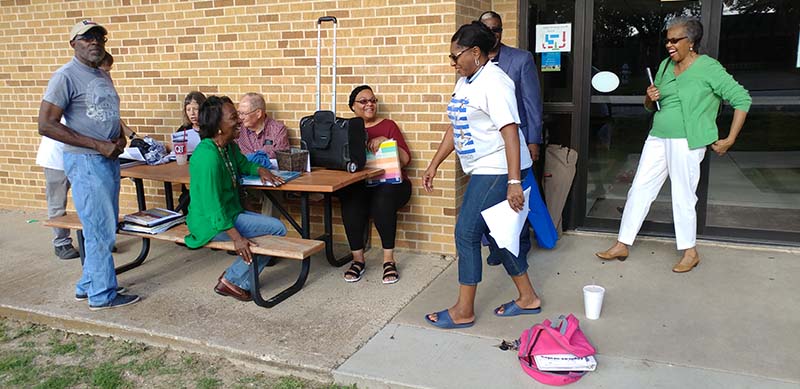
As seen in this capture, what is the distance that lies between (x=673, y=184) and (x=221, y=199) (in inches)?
122

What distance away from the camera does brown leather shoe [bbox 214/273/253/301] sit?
14.6ft

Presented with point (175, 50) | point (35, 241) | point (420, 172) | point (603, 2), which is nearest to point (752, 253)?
point (603, 2)

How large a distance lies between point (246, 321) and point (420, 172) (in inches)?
73.7

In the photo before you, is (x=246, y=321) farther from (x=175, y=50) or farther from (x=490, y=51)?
(x=175, y=50)

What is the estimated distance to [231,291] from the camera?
4.49m

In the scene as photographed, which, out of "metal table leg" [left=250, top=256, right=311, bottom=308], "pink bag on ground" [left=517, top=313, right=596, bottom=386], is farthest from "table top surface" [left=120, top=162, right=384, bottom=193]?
"pink bag on ground" [left=517, top=313, right=596, bottom=386]

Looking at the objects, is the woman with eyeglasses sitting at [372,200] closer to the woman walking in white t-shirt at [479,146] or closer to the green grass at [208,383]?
the woman walking in white t-shirt at [479,146]

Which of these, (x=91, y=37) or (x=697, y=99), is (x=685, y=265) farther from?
(x=91, y=37)

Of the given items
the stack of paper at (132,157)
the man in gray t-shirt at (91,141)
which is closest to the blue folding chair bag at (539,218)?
the man in gray t-shirt at (91,141)

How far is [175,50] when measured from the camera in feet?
19.7

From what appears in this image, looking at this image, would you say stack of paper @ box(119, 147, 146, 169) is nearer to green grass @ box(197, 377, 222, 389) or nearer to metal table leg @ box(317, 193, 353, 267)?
metal table leg @ box(317, 193, 353, 267)

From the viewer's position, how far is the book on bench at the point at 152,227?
15.0ft

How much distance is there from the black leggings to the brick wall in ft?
1.41

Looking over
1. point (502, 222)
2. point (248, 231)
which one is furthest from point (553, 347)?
point (248, 231)
